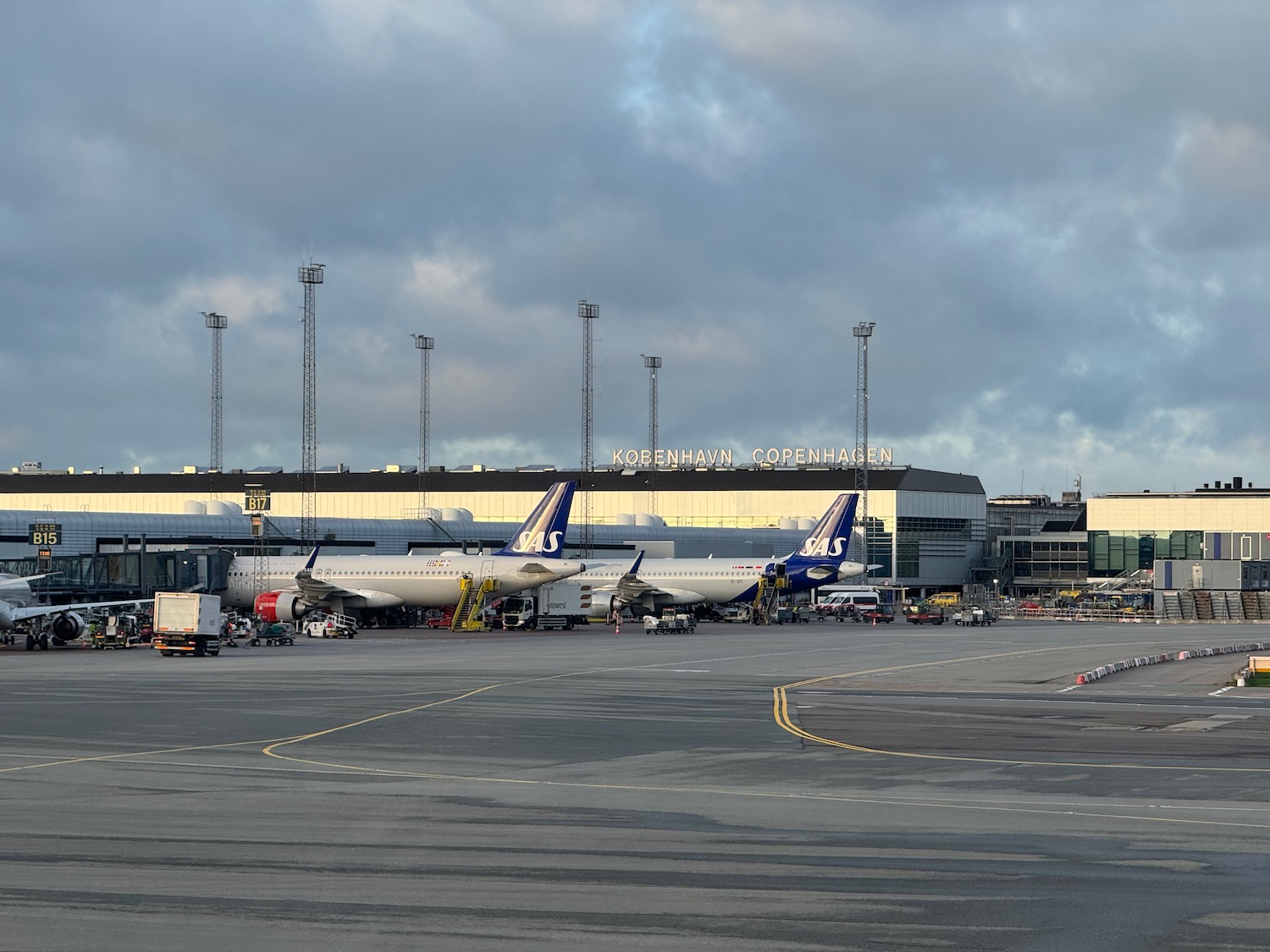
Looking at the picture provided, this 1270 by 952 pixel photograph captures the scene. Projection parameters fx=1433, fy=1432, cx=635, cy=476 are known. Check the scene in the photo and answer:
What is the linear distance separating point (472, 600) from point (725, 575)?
62.8 feet

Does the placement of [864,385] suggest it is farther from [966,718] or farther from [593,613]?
[966,718]

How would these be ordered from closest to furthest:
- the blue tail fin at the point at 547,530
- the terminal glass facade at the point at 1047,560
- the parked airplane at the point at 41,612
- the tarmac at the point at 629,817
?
1. the tarmac at the point at 629,817
2. the parked airplane at the point at 41,612
3. the blue tail fin at the point at 547,530
4. the terminal glass facade at the point at 1047,560

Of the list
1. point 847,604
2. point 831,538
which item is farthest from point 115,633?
point 847,604

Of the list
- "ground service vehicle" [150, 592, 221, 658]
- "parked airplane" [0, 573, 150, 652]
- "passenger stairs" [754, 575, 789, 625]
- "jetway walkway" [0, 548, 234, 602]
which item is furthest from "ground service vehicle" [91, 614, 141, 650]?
"passenger stairs" [754, 575, 789, 625]

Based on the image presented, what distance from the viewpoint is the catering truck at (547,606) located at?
87.2 meters

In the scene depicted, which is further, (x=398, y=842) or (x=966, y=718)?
(x=966, y=718)

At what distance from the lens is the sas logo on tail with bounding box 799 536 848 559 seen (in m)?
97.2

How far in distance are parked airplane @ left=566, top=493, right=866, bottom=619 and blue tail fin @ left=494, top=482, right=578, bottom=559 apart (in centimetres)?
703

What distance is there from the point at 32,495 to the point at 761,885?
15869 cm

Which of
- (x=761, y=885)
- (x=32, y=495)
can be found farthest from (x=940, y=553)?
(x=761, y=885)

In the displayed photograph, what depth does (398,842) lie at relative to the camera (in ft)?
56.1

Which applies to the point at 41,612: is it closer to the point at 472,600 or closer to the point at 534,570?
the point at 472,600

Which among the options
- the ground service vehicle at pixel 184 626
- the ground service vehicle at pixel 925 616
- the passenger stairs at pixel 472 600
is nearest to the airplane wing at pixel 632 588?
the passenger stairs at pixel 472 600

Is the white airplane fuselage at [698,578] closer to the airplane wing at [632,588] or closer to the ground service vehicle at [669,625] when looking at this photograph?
the airplane wing at [632,588]
